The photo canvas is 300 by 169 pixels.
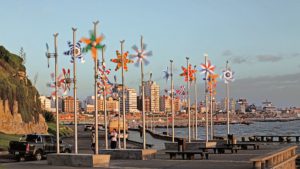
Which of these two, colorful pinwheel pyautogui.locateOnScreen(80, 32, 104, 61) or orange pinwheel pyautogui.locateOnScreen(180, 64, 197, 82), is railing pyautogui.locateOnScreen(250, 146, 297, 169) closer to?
colorful pinwheel pyautogui.locateOnScreen(80, 32, 104, 61)

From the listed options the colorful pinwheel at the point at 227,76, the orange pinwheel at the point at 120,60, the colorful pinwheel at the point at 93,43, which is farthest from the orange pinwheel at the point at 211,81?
the colorful pinwheel at the point at 93,43

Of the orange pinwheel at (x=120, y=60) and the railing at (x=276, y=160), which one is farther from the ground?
the orange pinwheel at (x=120, y=60)

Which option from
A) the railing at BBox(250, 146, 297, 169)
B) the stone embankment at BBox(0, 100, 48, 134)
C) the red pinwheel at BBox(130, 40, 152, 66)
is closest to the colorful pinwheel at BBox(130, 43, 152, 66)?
the red pinwheel at BBox(130, 40, 152, 66)

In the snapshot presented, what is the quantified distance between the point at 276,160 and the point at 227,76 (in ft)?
68.4

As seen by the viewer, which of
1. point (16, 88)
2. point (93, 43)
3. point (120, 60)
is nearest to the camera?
point (93, 43)

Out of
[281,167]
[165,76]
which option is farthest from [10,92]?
[281,167]

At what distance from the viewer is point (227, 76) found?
49.1m

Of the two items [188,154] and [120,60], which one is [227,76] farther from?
[188,154]

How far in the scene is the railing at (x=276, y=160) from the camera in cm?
2423

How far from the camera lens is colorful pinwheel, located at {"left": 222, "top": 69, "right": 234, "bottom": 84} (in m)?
49.0

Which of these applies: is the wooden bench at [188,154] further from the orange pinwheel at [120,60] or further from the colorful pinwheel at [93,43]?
the colorful pinwheel at [93,43]

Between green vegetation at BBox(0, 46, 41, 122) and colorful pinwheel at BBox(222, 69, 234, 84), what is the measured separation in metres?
29.5

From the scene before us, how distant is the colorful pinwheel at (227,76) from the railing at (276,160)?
1508cm

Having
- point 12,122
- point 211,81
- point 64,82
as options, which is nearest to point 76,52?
point 64,82
